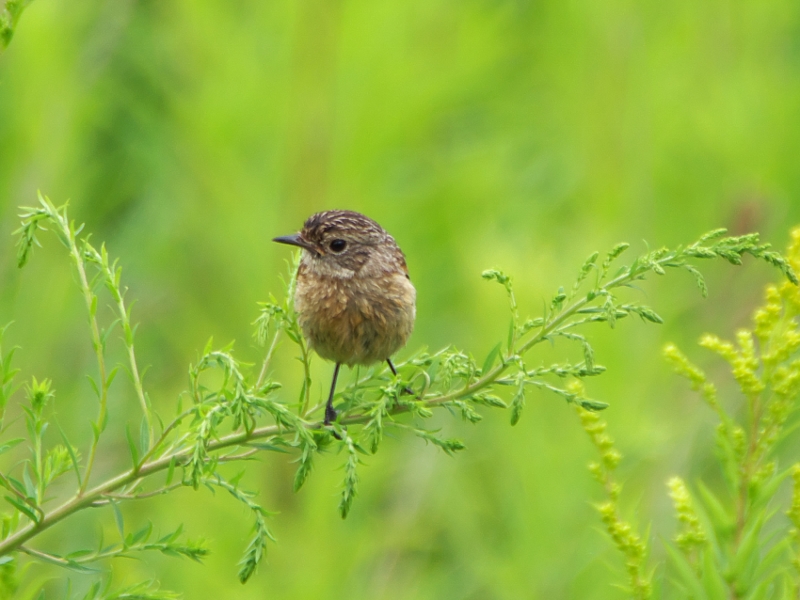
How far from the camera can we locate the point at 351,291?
11.8 ft

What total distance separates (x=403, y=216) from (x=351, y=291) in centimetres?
154

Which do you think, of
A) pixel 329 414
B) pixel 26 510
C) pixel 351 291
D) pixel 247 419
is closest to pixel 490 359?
pixel 247 419

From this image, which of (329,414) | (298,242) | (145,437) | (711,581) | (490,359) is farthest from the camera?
(298,242)

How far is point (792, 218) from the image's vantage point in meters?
5.60

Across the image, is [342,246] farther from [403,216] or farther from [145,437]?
[145,437]

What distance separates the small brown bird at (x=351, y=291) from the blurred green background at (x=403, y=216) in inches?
30.0

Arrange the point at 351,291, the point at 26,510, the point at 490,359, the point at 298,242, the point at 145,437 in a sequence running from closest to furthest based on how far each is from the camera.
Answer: the point at 26,510
the point at 145,437
the point at 490,359
the point at 351,291
the point at 298,242

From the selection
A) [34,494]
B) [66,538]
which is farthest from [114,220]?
[34,494]

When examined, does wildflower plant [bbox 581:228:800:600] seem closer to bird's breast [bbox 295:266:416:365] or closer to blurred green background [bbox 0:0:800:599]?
bird's breast [bbox 295:266:416:365]

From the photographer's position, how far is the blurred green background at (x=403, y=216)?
438cm

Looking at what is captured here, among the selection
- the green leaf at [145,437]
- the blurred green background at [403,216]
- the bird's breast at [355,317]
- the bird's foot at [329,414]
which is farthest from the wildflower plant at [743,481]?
the blurred green background at [403,216]

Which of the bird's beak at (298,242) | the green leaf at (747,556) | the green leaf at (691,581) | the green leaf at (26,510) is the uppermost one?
the bird's beak at (298,242)

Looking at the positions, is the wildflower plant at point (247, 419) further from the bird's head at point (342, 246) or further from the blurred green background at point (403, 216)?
the blurred green background at point (403, 216)

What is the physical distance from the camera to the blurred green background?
438cm
